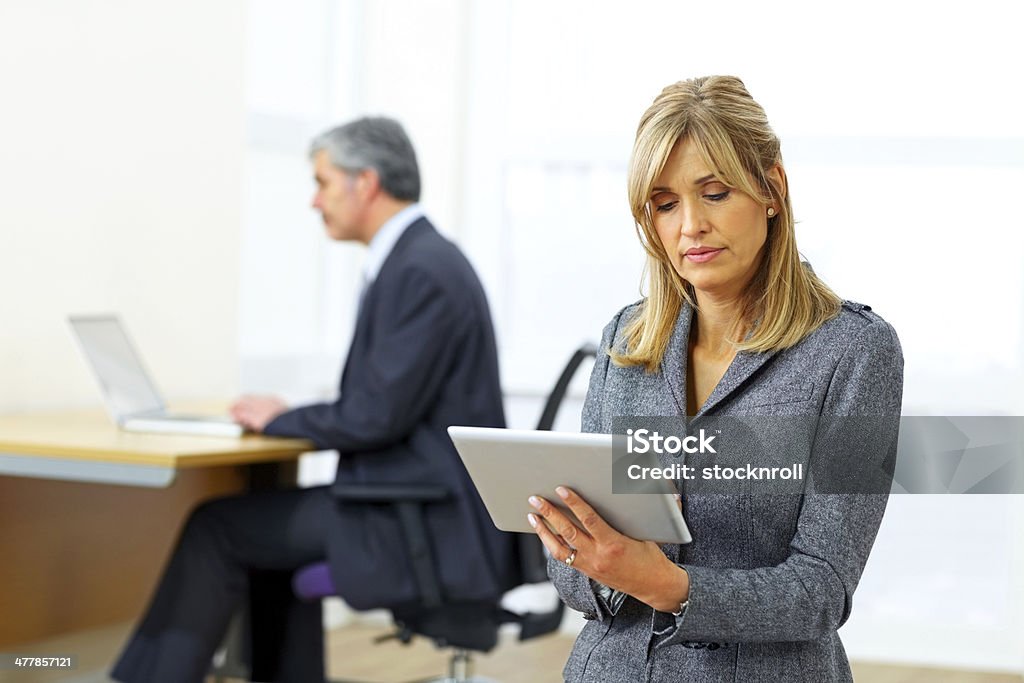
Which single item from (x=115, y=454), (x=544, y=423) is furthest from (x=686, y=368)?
(x=115, y=454)

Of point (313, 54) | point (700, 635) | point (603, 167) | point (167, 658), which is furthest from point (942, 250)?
point (700, 635)

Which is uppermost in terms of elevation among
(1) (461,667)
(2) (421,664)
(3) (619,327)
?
(3) (619,327)

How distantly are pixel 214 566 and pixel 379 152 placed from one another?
1031 mm

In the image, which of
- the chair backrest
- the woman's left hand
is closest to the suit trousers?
the chair backrest

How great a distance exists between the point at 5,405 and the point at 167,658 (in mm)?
785

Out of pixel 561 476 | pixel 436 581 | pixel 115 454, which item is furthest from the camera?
pixel 436 581

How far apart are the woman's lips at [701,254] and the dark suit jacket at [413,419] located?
1364 mm

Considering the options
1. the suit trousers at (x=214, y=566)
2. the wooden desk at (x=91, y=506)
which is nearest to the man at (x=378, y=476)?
the suit trousers at (x=214, y=566)

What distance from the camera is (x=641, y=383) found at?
1.56 metres

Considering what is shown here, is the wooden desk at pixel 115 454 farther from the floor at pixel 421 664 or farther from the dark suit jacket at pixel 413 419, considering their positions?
the floor at pixel 421 664

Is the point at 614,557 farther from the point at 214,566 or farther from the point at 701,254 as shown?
the point at 214,566

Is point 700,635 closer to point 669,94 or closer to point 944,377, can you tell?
point 669,94

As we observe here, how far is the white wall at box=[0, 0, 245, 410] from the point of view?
10.2 ft

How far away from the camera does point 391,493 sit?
2.75m
